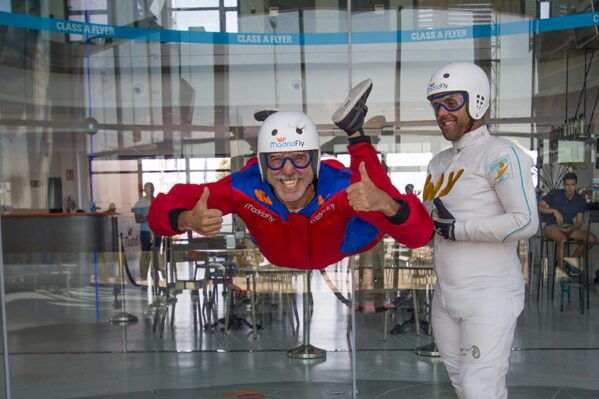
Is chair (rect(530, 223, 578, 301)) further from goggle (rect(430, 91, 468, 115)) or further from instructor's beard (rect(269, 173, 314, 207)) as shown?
instructor's beard (rect(269, 173, 314, 207))

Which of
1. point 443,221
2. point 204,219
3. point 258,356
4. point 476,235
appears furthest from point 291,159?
point 258,356

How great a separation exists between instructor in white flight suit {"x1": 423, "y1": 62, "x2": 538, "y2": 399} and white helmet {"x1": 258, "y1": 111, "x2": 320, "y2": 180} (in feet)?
1.90

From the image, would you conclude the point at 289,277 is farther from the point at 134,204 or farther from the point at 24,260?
the point at 24,260

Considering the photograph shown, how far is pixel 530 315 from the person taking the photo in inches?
258

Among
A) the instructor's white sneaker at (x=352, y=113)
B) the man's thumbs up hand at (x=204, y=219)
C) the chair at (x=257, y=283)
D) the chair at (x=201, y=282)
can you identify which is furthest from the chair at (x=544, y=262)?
the man's thumbs up hand at (x=204, y=219)

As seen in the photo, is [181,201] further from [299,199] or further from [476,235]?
[476,235]

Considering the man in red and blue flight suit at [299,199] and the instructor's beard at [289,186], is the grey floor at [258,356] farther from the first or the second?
the instructor's beard at [289,186]

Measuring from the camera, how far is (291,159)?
2.65 m

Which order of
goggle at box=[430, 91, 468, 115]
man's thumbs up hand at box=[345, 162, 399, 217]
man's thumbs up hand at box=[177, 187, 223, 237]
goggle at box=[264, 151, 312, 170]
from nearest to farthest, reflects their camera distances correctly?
man's thumbs up hand at box=[345, 162, 399, 217] → man's thumbs up hand at box=[177, 187, 223, 237] → goggle at box=[264, 151, 312, 170] → goggle at box=[430, 91, 468, 115]

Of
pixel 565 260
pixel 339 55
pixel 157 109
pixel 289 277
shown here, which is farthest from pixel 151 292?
pixel 565 260

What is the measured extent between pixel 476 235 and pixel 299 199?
0.77m

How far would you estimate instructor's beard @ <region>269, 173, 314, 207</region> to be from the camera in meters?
2.67

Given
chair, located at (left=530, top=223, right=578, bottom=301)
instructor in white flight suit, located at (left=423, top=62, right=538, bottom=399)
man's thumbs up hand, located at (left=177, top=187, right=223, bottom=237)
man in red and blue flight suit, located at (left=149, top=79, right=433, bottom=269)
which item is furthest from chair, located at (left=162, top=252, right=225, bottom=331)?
man's thumbs up hand, located at (left=177, top=187, right=223, bottom=237)

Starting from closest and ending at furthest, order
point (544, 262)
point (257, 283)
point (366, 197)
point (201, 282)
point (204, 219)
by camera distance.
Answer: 1. point (366, 197)
2. point (204, 219)
3. point (257, 283)
4. point (201, 282)
5. point (544, 262)
